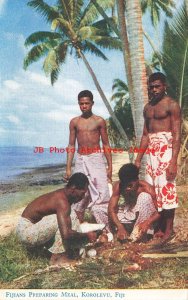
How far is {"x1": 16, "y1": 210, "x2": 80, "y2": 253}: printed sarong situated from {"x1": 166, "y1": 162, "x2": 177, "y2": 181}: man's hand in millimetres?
782

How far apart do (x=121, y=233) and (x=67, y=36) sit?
7.46 meters

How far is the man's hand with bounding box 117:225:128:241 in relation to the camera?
326 centimetres

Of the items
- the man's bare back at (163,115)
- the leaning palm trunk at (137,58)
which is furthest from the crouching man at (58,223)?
the leaning palm trunk at (137,58)

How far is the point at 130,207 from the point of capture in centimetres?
345

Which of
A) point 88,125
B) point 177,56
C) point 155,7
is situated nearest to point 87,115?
point 88,125

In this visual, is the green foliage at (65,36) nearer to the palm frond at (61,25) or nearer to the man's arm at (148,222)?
the palm frond at (61,25)

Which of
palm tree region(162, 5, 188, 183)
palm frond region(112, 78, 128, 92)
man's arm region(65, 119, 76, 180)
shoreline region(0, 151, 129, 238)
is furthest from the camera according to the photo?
palm frond region(112, 78, 128, 92)

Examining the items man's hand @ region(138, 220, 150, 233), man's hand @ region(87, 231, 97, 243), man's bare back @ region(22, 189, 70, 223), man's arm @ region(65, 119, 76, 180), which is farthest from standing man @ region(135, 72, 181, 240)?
man's bare back @ region(22, 189, 70, 223)

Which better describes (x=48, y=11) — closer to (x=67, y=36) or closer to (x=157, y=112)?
(x=67, y=36)

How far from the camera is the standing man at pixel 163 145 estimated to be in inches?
131

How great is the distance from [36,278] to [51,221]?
40cm

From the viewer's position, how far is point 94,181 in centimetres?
365

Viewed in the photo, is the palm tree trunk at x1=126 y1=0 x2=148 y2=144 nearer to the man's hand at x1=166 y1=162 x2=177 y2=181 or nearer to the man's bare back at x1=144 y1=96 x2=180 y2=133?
the man's bare back at x1=144 y1=96 x2=180 y2=133

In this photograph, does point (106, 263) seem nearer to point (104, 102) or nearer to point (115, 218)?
point (115, 218)
